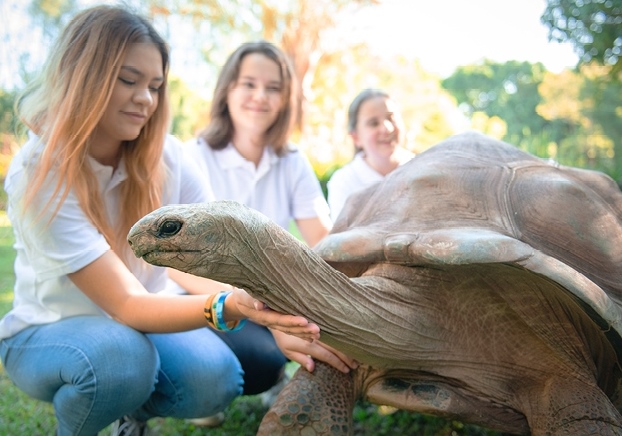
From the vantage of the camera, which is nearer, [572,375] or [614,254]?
[572,375]

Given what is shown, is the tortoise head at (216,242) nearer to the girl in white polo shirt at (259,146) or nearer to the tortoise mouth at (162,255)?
the tortoise mouth at (162,255)

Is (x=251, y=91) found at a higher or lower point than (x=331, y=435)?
higher

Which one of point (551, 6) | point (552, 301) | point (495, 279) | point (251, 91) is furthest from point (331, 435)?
point (551, 6)

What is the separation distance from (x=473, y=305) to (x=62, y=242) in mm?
1298

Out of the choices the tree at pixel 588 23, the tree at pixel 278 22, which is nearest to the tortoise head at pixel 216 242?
the tree at pixel 588 23

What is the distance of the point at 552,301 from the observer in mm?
1737

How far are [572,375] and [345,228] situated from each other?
890 millimetres

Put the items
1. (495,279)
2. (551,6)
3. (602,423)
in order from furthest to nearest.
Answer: (551,6)
(495,279)
(602,423)

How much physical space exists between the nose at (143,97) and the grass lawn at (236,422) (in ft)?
4.29

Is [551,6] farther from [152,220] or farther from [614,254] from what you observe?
[152,220]

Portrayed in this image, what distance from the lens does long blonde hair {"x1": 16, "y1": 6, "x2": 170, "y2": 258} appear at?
1.80 meters

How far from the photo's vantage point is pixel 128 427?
2.10 meters

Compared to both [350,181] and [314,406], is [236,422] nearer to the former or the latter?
[314,406]

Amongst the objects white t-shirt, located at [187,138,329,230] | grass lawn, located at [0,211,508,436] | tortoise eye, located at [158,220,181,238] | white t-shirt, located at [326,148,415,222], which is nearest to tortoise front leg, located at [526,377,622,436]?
grass lawn, located at [0,211,508,436]
